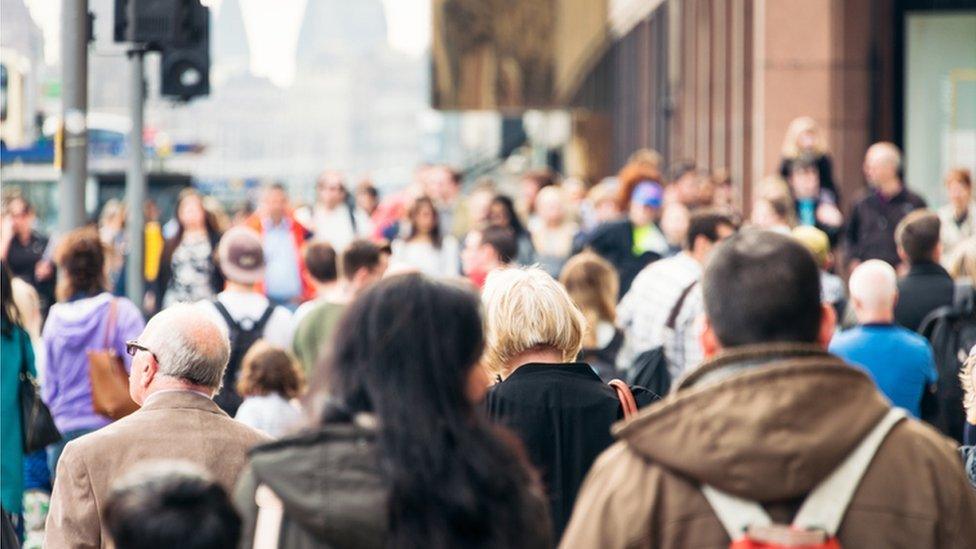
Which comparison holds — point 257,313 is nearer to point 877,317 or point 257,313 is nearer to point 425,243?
point 877,317

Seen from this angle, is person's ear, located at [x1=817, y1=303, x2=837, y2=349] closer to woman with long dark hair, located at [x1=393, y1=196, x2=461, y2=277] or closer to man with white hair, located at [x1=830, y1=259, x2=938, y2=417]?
man with white hair, located at [x1=830, y1=259, x2=938, y2=417]

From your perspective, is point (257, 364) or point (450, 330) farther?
point (257, 364)

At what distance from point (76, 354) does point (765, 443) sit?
6.89 metres

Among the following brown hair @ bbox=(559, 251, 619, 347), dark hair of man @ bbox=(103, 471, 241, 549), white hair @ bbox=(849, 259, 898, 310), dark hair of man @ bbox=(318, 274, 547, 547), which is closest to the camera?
dark hair of man @ bbox=(103, 471, 241, 549)

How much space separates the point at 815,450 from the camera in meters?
3.74

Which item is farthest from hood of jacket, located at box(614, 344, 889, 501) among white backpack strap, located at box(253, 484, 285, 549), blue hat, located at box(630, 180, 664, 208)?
blue hat, located at box(630, 180, 664, 208)

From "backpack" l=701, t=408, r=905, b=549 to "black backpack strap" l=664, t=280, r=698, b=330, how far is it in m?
6.16

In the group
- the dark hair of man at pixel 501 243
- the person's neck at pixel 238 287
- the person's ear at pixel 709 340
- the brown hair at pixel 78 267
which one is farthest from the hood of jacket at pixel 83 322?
the person's ear at pixel 709 340

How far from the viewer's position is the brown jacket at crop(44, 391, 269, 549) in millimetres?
5559

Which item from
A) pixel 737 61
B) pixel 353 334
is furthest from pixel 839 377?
pixel 737 61

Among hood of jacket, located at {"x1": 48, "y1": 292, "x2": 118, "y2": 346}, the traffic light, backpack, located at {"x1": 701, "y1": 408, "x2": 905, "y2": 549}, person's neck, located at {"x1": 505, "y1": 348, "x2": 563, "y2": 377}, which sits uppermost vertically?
the traffic light

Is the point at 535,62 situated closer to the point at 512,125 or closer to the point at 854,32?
the point at 854,32

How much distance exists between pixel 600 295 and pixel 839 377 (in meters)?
6.31

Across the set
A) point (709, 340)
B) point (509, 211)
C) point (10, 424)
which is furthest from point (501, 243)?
point (709, 340)
